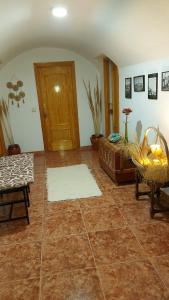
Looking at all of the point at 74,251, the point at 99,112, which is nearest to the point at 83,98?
the point at 99,112

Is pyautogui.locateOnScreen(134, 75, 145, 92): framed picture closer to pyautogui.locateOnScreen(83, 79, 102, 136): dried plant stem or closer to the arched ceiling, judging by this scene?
the arched ceiling

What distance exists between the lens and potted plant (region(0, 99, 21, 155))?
4902 mm

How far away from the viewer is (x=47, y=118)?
534cm

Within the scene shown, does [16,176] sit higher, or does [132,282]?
[16,176]

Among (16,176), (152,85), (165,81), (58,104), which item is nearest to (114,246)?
(16,176)

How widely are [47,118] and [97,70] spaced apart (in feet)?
5.45

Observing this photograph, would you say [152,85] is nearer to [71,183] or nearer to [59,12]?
[59,12]

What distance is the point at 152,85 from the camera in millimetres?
2941

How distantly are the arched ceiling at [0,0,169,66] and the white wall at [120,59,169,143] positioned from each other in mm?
116

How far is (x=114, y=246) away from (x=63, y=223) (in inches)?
26.8

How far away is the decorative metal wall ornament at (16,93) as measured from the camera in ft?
16.2

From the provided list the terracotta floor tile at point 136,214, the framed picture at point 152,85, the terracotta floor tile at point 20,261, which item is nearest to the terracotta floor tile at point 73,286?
the terracotta floor tile at point 20,261

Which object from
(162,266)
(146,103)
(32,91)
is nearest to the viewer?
(162,266)

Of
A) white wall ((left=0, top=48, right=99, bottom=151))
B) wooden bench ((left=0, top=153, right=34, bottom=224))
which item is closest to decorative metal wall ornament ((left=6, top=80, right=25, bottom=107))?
white wall ((left=0, top=48, right=99, bottom=151))
